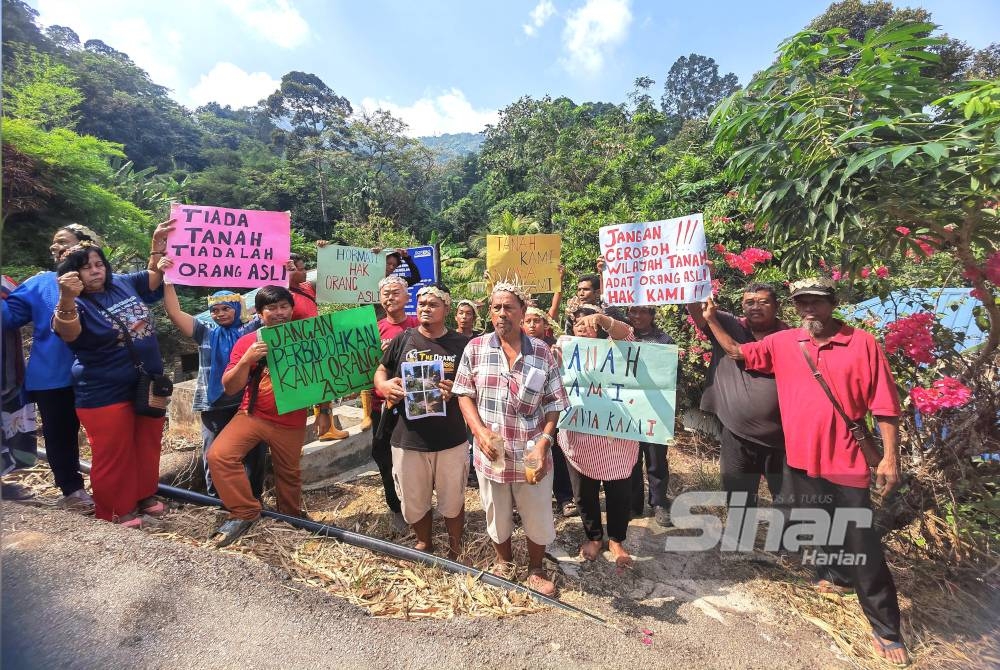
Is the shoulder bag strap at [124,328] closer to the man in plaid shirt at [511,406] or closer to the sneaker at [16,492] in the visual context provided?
the sneaker at [16,492]

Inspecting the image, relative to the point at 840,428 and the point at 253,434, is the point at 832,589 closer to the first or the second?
the point at 840,428

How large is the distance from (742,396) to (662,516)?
1329mm

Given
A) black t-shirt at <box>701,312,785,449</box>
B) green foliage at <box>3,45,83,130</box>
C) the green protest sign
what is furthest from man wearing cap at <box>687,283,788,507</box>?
green foliage at <box>3,45,83,130</box>

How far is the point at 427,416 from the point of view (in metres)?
3.08

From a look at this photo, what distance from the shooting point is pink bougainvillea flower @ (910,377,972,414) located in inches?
111

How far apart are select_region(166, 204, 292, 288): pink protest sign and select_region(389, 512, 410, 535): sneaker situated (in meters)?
2.04

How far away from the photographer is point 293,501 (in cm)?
356

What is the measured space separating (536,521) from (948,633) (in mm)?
2384

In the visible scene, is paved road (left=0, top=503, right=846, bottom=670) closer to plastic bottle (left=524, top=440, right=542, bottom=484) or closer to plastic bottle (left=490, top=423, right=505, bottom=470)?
plastic bottle (left=524, top=440, right=542, bottom=484)

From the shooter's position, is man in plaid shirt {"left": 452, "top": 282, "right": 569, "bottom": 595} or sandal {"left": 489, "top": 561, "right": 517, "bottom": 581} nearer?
man in plaid shirt {"left": 452, "top": 282, "right": 569, "bottom": 595}

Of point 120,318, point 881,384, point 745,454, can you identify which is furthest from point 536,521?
point 120,318

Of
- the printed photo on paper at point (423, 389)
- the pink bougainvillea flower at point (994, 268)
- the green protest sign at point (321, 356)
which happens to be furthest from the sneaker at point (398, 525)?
the pink bougainvillea flower at point (994, 268)

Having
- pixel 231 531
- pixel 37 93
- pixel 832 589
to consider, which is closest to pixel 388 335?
pixel 231 531

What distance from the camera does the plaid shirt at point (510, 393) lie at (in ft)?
9.48
